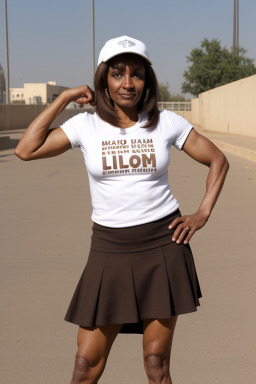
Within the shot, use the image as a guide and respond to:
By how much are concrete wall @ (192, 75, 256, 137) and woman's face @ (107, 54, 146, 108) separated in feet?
93.2

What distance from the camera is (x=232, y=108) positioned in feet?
124

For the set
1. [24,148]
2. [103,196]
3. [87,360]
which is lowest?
[87,360]

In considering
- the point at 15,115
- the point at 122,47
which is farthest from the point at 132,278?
the point at 15,115

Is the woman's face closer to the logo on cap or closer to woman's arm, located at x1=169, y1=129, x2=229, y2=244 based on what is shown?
the logo on cap

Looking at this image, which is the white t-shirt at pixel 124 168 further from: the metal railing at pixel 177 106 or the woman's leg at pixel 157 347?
the metal railing at pixel 177 106

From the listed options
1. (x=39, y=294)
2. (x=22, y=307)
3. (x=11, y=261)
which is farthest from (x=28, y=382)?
(x=11, y=261)

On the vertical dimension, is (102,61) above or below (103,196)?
above

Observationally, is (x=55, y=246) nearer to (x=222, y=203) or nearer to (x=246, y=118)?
(x=222, y=203)

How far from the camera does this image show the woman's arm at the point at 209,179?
3.08 meters

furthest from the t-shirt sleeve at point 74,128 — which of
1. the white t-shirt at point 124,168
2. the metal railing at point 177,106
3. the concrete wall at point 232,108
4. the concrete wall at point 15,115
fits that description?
the metal railing at point 177,106

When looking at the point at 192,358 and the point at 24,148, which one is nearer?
the point at 24,148

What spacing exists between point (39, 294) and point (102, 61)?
9.97 feet

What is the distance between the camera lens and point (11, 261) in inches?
274

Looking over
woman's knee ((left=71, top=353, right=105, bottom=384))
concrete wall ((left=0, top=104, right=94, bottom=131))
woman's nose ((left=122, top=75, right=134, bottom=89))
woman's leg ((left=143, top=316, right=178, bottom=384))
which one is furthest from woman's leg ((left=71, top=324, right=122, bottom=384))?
concrete wall ((left=0, top=104, right=94, bottom=131))
